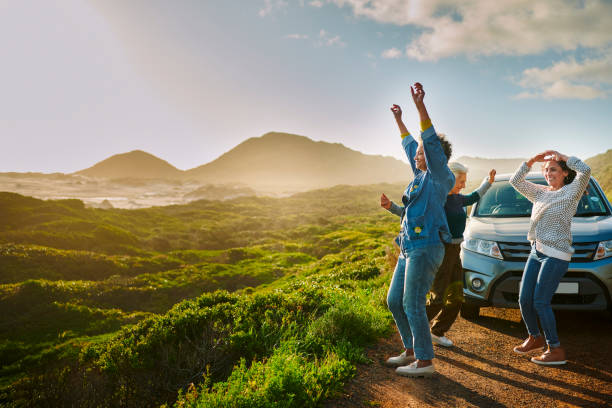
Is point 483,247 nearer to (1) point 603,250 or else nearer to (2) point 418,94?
(1) point 603,250

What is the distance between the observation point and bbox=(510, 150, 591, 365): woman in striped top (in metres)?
3.45

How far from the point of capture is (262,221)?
4484 centimetres

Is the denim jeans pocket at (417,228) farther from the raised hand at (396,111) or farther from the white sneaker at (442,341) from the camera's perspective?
the white sneaker at (442,341)

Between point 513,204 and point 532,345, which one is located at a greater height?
point 513,204

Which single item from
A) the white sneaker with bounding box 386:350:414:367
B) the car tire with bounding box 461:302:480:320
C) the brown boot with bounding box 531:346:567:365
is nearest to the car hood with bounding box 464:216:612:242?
the car tire with bounding box 461:302:480:320

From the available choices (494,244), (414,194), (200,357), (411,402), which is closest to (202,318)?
(200,357)

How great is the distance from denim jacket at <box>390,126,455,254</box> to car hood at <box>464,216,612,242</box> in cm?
191

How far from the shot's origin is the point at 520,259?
4.30 meters

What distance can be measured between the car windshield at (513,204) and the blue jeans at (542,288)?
1770 millimetres

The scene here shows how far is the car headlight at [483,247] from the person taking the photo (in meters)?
4.45

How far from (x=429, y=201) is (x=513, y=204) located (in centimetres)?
320

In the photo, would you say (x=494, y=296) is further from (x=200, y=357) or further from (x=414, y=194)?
(x=200, y=357)

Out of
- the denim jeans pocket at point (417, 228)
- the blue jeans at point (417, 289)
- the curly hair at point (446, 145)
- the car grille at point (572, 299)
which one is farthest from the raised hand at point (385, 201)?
the car grille at point (572, 299)

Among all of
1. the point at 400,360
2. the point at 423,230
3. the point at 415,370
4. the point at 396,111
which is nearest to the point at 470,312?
the point at 400,360
